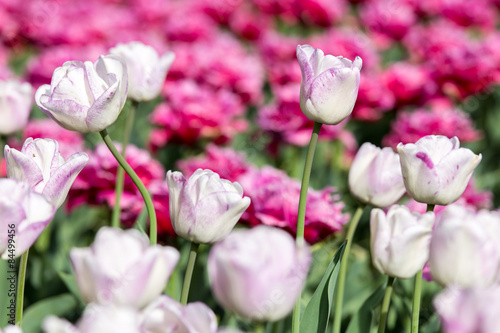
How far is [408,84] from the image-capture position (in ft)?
5.69

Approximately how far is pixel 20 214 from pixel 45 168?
0.13m

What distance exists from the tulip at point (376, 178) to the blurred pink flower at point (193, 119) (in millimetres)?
744

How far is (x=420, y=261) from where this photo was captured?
1.97 ft

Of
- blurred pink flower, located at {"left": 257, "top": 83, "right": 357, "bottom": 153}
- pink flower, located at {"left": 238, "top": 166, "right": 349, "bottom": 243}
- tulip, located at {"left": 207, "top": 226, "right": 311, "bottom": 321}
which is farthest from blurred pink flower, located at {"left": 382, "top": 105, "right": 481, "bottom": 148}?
tulip, located at {"left": 207, "top": 226, "right": 311, "bottom": 321}

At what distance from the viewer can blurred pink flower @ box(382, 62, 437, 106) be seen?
1.74 metres

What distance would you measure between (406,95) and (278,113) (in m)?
0.44

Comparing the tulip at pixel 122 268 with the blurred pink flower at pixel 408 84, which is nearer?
the tulip at pixel 122 268

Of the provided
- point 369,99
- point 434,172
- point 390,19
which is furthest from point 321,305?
point 390,19

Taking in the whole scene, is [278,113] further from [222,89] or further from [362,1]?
[362,1]

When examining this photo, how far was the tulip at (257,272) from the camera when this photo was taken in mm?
425

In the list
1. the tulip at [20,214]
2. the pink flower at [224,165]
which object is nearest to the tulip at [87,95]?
the tulip at [20,214]

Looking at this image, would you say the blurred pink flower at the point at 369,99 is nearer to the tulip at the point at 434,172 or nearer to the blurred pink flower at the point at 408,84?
the blurred pink flower at the point at 408,84

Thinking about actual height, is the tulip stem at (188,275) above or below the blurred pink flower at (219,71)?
above

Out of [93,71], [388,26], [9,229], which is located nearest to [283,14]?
[388,26]
